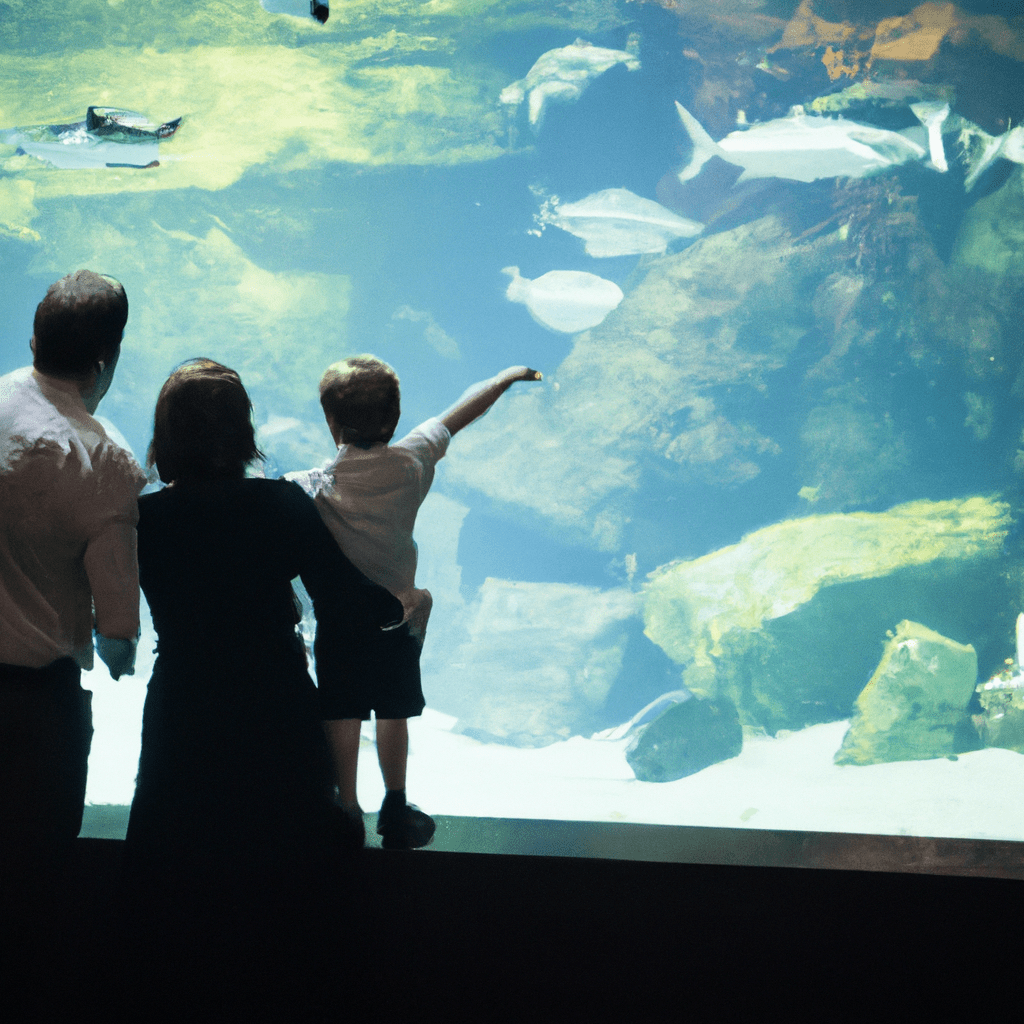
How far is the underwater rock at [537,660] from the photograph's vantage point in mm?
9883

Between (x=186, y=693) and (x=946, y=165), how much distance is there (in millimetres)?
11004

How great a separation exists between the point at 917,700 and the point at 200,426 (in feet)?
25.3

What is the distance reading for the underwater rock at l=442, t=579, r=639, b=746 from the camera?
9883 millimetres

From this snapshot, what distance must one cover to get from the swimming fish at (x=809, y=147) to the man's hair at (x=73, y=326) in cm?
924

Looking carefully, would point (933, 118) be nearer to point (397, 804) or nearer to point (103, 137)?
point (103, 137)

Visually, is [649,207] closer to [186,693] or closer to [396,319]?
[396,319]

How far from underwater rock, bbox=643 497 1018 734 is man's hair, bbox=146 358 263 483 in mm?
7122

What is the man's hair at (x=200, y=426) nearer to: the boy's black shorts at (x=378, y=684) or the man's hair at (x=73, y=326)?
the man's hair at (x=73, y=326)

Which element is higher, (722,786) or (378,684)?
(378,684)

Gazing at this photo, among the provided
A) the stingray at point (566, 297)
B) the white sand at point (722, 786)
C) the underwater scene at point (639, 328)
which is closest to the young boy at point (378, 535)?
the white sand at point (722, 786)

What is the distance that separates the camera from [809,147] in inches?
346

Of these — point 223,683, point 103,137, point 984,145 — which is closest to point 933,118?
point 984,145

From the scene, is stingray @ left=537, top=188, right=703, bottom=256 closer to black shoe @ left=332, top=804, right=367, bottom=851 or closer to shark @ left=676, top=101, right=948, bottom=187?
shark @ left=676, top=101, right=948, bottom=187

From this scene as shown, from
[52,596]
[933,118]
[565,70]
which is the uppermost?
[565,70]
